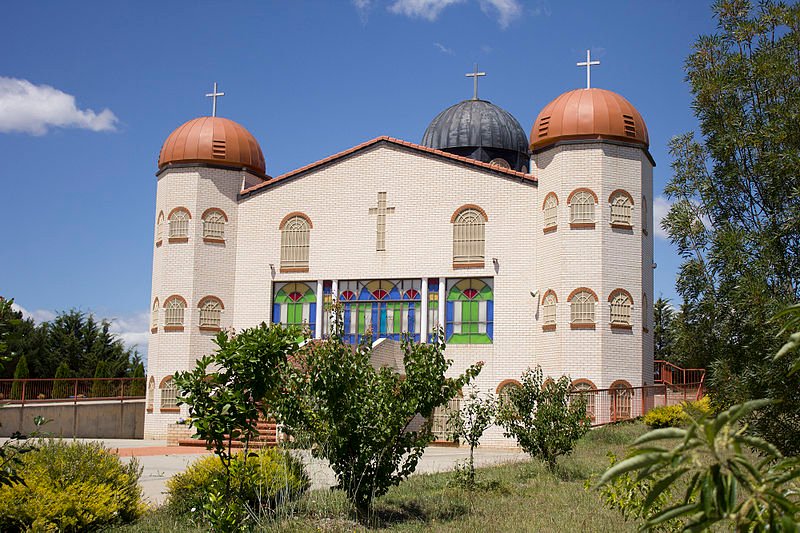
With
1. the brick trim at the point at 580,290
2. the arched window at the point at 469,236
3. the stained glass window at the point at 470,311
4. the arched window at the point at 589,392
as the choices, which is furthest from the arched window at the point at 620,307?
the arched window at the point at 469,236

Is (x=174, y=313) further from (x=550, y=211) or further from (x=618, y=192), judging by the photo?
(x=618, y=192)

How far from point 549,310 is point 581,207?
3.18 meters

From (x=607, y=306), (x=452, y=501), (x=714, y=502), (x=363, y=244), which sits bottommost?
(x=452, y=501)

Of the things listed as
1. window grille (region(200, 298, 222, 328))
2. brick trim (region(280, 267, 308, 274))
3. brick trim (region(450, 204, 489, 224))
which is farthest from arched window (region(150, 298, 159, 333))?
brick trim (region(450, 204, 489, 224))

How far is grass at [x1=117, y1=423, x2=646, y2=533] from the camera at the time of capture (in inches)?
372

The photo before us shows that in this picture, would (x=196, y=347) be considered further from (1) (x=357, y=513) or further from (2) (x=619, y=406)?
(1) (x=357, y=513)

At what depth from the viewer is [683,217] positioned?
1181 cm

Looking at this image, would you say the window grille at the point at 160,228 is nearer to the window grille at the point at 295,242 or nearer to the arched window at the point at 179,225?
the arched window at the point at 179,225

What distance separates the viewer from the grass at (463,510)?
31.0 feet

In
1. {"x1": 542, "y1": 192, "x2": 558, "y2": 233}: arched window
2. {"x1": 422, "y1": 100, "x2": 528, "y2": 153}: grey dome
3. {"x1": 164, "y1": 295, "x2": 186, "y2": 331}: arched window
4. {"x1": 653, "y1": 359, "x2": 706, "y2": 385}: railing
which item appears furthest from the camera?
{"x1": 422, "y1": 100, "x2": 528, "y2": 153}: grey dome

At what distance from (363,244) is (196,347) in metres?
6.47

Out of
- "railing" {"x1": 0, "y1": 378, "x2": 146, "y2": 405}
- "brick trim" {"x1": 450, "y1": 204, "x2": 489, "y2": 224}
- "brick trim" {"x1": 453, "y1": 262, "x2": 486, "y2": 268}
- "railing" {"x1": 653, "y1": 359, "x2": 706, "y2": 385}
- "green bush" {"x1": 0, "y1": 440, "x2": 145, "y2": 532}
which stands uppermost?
"brick trim" {"x1": 450, "y1": 204, "x2": 489, "y2": 224}

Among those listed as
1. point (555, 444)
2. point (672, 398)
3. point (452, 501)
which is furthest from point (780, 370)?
point (672, 398)

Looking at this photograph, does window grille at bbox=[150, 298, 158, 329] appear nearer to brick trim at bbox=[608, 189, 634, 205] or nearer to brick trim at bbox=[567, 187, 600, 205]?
brick trim at bbox=[567, 187, 600, 205]
